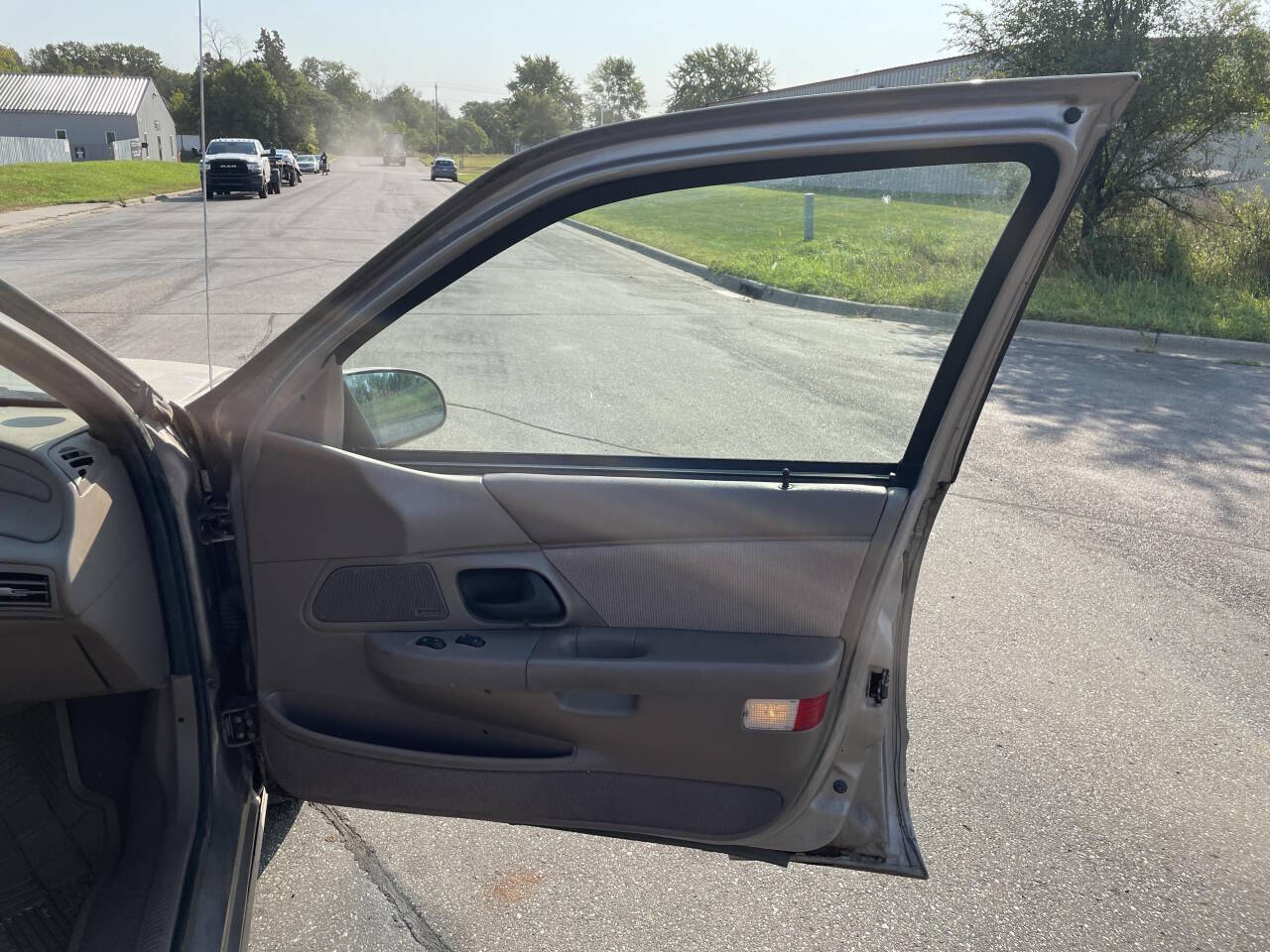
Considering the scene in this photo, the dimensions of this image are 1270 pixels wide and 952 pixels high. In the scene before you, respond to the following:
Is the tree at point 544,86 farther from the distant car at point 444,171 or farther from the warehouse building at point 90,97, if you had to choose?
the warehouse building at point 90,97

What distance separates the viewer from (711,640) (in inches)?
82.6

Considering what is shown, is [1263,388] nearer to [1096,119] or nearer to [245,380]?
[1096,119]

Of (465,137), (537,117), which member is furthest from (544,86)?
(465,137)

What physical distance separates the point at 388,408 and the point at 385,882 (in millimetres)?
1282

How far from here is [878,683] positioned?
2.18 meters

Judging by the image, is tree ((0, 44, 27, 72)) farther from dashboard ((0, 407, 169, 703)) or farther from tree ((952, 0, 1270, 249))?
tree ((952, 0, 1270, 249))

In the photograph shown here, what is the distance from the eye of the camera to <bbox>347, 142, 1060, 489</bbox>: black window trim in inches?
74.1

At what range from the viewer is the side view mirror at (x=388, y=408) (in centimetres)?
224

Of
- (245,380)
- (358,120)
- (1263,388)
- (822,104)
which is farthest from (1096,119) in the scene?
(1263,388)

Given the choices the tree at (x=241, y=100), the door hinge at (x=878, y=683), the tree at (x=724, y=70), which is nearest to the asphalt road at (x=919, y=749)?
the door hinge at (x=878, y=683)

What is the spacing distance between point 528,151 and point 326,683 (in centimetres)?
116

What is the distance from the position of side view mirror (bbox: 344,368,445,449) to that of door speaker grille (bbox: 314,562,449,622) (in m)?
0.30

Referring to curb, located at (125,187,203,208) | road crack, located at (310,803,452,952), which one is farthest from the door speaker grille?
curb, located at (125,187,203,208)

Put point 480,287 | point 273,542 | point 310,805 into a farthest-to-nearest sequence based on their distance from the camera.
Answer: point 310,805
point 480,287
point 273,542
